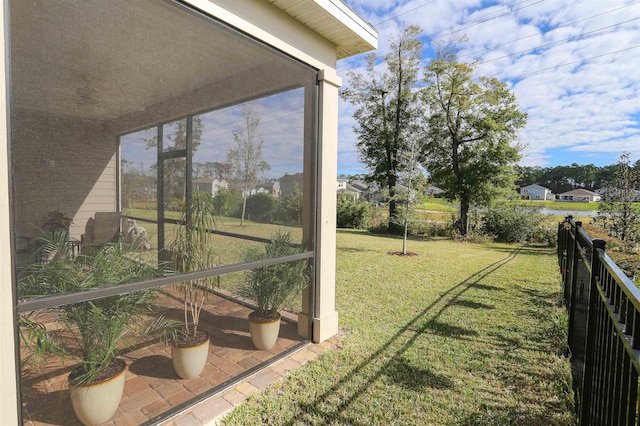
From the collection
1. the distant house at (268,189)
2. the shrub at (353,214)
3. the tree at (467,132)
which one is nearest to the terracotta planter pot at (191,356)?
the distant house at (268,189)

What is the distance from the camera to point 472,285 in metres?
6.09

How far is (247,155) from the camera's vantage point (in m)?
2.75

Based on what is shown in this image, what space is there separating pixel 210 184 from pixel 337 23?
2.04 meters

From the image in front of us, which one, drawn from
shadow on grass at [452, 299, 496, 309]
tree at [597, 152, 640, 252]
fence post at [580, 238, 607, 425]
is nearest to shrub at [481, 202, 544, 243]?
tree at [597, 152, 640, 252]

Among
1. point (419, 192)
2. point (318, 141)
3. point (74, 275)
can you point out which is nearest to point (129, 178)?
point (74, 275)

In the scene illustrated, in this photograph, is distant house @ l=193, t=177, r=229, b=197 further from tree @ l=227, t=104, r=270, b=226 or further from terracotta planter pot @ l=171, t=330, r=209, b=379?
terracotta planter pot @ l=171, t=330, r=209, b=379

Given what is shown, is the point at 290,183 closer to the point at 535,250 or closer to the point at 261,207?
the point at 261,207

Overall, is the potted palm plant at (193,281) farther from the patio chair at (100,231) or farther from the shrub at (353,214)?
the shrub at (353,214)

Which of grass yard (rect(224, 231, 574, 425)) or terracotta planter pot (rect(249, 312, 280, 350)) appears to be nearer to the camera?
grass yard (rect(224, 231, 574, 425))

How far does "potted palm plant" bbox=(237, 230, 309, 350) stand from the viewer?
2949 mm

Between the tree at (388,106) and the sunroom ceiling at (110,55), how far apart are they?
48.5ft

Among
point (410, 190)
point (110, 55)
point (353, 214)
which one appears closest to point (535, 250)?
point (410, 190)

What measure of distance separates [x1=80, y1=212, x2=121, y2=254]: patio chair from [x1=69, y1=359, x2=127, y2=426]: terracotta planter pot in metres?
0.81

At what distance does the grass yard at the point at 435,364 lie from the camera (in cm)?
240
